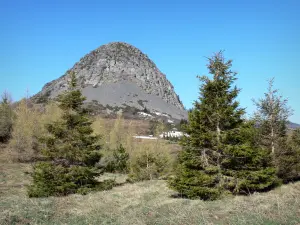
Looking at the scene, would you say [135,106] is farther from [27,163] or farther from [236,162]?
[236,162]

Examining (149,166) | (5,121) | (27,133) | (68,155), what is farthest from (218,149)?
(5,121)

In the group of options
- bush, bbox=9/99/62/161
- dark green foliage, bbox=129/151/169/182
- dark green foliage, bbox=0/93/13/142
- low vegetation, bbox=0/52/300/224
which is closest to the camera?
low vegetation, bbox=0/52/300/224

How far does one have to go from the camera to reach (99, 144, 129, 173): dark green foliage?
41.0 meters

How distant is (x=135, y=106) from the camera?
629ft

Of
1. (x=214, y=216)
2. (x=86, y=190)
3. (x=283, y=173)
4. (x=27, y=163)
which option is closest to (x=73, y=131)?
(x=86, y=190)

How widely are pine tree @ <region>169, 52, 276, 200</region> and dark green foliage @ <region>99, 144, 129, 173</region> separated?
24941mm

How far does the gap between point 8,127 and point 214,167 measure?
4870cm

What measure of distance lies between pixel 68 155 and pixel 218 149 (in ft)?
31.5

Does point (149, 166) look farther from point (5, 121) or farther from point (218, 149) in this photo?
point (5, 121)

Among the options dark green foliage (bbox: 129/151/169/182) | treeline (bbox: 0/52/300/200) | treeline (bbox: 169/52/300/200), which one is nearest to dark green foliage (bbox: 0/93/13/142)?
dark green foliage (bbox: 129/151/169/182)

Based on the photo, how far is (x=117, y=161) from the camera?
41969mm

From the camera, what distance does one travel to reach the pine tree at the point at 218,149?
15.7 m

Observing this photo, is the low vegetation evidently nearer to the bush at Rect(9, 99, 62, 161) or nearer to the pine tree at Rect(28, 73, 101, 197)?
the pine tree at Rect(28, 73, 101, 197)

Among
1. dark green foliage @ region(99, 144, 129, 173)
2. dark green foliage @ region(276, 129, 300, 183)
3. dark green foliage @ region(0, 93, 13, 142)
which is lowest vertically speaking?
dark green foliage @ region(99, 144, 129, 173)
